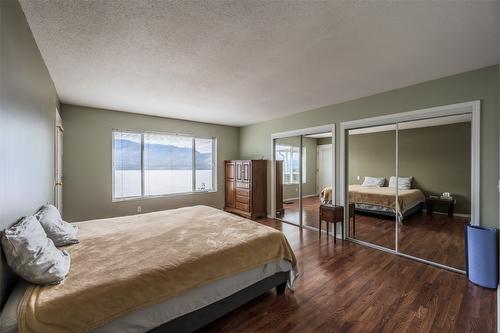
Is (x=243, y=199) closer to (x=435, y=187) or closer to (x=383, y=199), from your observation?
(x=383, y=199)

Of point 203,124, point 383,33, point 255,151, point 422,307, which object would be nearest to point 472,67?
point 383,33

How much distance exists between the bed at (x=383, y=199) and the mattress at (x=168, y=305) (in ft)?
8.36

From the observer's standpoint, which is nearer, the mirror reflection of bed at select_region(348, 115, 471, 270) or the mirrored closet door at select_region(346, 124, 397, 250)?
the mirror reflection of bed at select_region(348, 115, 471, 270)

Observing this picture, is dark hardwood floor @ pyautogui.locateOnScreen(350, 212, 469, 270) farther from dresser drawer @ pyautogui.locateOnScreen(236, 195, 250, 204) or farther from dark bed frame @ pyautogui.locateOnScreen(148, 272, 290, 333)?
dresser drawer @ pyautogui.locateOnScreen(236, 195, 250, 204)

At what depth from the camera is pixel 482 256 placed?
2367 millimetres

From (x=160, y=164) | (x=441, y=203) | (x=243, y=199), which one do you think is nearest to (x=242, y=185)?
(x=243, y=199)

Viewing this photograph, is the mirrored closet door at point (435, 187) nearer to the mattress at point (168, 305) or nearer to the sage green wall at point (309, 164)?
the sage green wall at point (309, 164)

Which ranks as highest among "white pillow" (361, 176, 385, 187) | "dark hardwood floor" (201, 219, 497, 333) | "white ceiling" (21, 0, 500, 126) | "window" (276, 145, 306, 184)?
"white ceiling" (21, 0, 500, 126)

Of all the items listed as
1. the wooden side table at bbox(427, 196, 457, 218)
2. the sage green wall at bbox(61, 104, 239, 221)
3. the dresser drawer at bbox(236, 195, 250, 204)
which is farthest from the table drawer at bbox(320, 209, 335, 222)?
the sage green wall at bbox(61, 104, 239, 221)

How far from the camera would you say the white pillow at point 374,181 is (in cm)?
360

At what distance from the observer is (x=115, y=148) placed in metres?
4.65

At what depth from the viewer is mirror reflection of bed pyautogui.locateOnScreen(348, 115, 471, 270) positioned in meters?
2.92

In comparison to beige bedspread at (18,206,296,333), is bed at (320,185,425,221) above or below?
above

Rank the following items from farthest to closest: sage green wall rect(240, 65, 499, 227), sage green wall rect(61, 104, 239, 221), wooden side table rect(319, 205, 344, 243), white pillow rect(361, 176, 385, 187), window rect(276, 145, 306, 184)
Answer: window rect(276, 145, 306, 184) → sage green wall rect(61, 104, 239, 221) → wooden side table rect(319, 205, 344, 243) → white pillow rect(361, 176, 385, 187) → sage green wall rect(240, 65, 499, 227)
